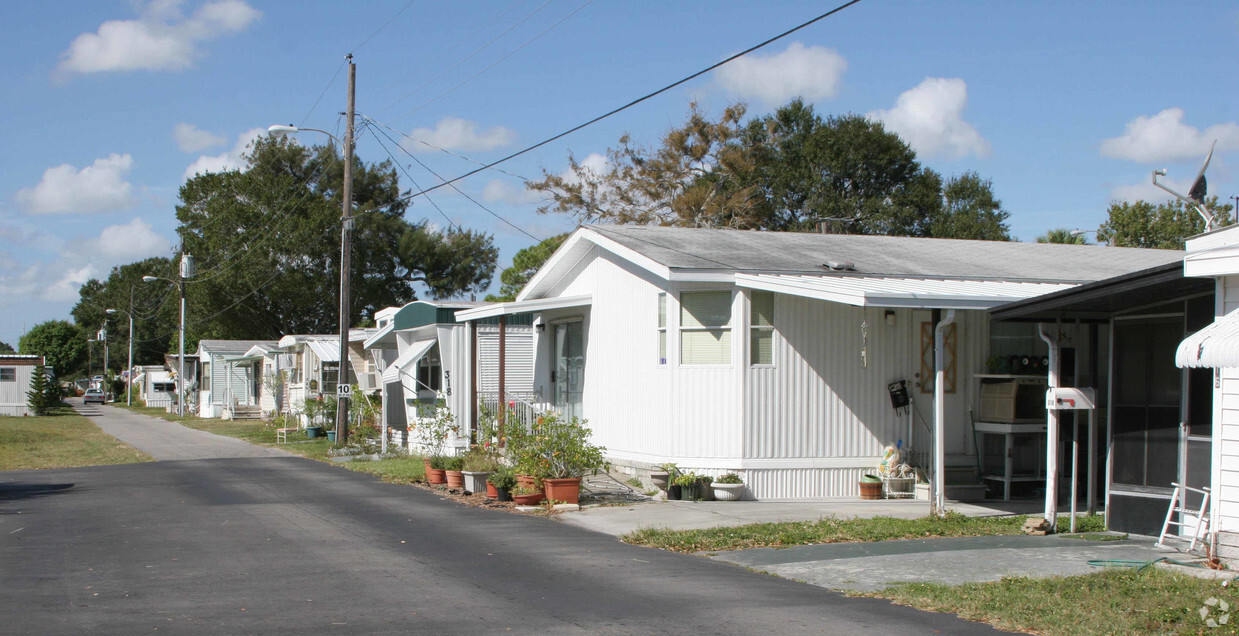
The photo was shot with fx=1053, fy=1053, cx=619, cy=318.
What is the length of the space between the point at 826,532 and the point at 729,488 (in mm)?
3288

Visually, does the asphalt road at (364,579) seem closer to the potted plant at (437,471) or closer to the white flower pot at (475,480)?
the white flower pot at (475,480)

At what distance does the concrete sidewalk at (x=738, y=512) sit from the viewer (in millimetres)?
12820

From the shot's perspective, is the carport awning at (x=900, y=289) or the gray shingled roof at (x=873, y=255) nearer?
the carport awning at (x=900, y=289)

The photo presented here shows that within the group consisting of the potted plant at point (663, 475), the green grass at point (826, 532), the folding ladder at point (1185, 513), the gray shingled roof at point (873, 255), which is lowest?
the green grass at point (826, 532)

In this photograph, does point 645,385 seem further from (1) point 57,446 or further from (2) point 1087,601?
(1) point 57,446

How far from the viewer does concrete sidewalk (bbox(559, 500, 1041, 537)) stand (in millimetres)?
12820

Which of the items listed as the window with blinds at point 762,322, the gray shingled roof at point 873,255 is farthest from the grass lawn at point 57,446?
the window with blinds at point 762,322

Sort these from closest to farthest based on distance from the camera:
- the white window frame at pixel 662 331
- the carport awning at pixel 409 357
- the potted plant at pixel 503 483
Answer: the potted plant at pixel 503 483 < the white window frame at pixel 662 331 < the carport awning at pixel 409 357

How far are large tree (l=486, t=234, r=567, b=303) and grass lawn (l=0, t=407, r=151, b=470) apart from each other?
54.8ft

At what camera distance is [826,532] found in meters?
11.7

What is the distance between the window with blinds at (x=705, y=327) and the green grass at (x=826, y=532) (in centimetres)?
347

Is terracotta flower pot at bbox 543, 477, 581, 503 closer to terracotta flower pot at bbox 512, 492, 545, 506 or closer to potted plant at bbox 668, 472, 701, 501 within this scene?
terracotta flower pot at bbox 512, 492, 545, 506

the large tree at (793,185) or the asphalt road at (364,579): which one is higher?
the large tree at (793,185)

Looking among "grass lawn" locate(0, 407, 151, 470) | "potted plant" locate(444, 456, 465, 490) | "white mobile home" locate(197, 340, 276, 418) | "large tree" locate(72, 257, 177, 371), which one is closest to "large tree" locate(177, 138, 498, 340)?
"white mobile home" locate(197, 340, 276, 418)
